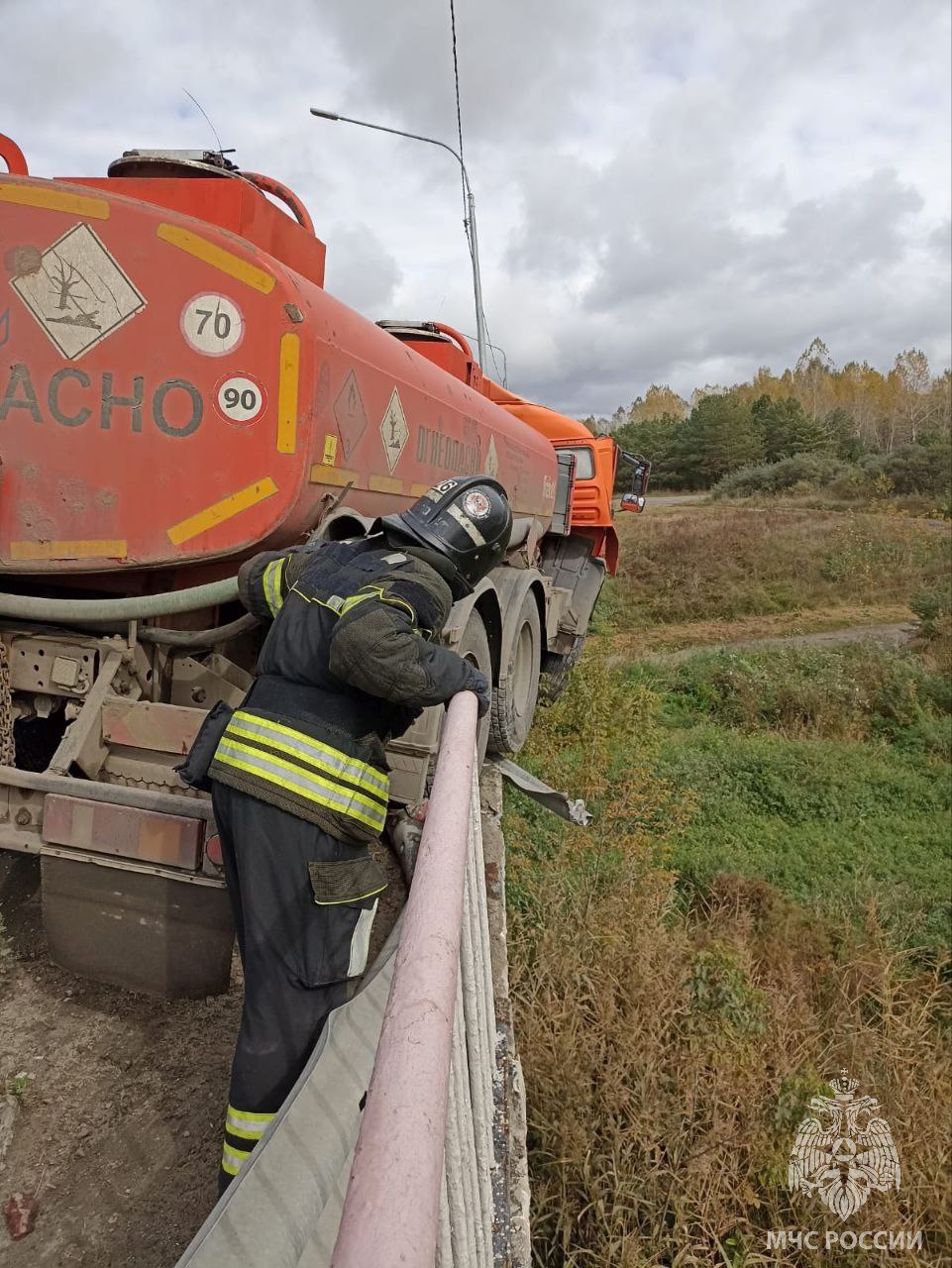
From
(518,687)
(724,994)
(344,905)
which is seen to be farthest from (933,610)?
(344,905)

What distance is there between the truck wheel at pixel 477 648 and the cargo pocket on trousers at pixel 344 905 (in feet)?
5.59

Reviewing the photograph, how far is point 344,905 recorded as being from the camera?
192 cm

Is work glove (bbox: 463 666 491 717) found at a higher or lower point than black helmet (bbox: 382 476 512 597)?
lower

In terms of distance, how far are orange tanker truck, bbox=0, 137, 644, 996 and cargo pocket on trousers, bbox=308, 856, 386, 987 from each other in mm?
583

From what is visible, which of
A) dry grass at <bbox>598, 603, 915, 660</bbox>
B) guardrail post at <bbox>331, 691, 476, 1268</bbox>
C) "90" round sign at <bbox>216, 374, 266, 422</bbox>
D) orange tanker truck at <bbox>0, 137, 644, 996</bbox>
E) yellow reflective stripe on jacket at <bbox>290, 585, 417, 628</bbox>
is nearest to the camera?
guardrail post at <bbox>331, 691, 476, 1268</bbox>

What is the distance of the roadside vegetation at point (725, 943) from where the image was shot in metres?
2.71

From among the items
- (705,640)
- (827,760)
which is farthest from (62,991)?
(705,640)

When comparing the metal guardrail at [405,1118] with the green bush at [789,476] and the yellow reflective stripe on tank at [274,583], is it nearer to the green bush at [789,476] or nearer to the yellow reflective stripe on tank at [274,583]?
the yellow reflective stripe on tank at [274,583]

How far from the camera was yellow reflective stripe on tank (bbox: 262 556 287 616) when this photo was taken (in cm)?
222

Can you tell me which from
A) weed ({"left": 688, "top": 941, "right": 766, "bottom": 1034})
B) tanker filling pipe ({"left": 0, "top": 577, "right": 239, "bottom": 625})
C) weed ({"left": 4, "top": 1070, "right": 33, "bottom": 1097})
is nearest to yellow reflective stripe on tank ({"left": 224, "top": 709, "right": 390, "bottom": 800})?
Result: tanker filling pipe ({"left": 0, "top": 577, "right": 239, "bottom": 625})

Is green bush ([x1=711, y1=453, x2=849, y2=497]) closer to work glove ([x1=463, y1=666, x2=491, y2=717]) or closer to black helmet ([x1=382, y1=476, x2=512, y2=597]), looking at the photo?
black helmet ([x1=382, y1=476, x2=512, y2=597])

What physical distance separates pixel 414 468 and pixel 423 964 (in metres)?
2.98

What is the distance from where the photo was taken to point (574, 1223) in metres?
2.57

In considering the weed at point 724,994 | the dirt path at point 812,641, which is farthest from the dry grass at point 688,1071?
the dirt path at point 812,641
